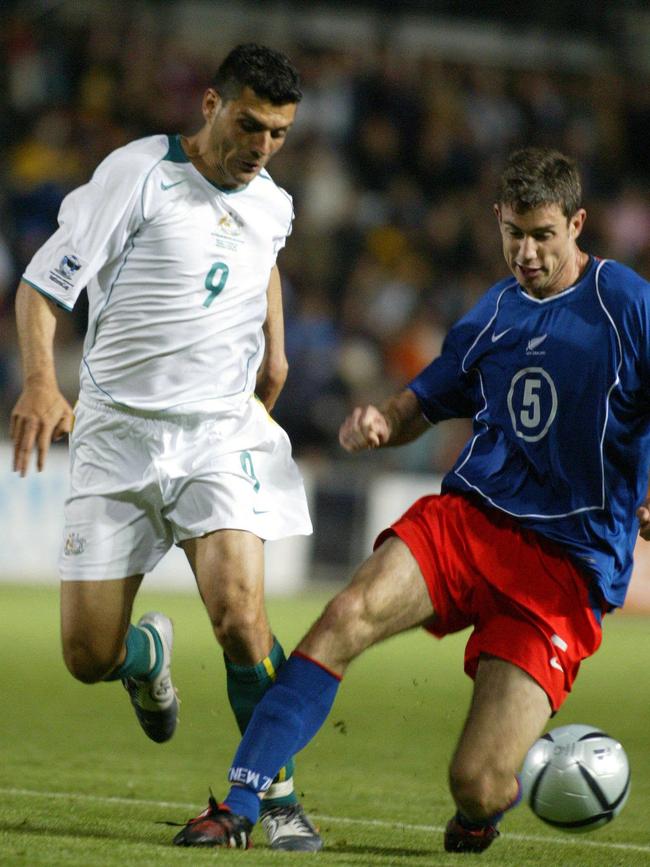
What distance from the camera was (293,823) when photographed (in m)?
4.68

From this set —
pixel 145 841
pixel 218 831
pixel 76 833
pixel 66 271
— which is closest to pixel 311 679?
pixel 218 831

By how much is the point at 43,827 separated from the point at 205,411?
55.3 inches

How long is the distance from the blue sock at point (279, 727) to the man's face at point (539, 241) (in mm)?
1440

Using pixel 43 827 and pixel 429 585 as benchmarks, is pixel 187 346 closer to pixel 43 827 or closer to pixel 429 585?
pixel 429 585

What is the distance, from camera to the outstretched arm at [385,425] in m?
4.92

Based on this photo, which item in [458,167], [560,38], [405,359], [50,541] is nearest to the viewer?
[50,541]

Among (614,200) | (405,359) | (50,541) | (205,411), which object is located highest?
(205,411)

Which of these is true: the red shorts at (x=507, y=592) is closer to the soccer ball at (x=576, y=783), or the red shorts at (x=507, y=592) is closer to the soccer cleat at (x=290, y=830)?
the soccer ball at (x=576, y=783)

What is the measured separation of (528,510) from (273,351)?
3.61ft

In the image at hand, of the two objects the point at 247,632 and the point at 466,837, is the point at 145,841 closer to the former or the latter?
the point at 247,632

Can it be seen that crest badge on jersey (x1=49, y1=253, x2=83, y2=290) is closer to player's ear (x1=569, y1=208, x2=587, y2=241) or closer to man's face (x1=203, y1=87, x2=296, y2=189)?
man's face (x1=203, y1=87, x2=296, y2=189)

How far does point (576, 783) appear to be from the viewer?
15.5 feet

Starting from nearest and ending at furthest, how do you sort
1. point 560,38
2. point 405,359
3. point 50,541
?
point 50,541
point 405,359
point 560,38

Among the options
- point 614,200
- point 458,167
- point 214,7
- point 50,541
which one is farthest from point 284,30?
point 50,541
